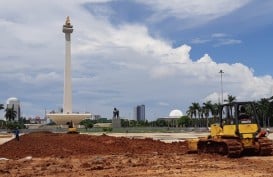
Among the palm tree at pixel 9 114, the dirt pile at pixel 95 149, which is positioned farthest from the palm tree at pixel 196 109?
the dirt pile at pixel 95 149

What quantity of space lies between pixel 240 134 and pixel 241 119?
0.75 meters

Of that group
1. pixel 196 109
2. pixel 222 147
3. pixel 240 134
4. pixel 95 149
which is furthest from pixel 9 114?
pixel 240 134

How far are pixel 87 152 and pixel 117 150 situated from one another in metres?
2.21

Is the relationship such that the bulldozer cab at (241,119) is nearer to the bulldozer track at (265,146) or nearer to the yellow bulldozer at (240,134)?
the yellow bulldozer at (240,134)

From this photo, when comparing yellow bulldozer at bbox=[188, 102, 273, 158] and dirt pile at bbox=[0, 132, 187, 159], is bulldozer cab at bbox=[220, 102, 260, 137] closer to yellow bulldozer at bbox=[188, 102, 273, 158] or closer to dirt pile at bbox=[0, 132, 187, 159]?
yellow bulldozer at bbox=[188, 102, 273, 158]

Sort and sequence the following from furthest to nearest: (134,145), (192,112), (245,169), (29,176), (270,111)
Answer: (192,112) → (270,111) → (134,145) → (245,169) → (29,176)

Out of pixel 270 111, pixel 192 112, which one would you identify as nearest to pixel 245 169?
pixel 270 111

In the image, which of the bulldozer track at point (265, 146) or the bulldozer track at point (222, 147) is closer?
the bulldozer track at point (222, 147)

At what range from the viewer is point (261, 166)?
2042 centimetres

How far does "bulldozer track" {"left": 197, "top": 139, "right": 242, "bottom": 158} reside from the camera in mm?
24469

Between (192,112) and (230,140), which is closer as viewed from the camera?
(230,140)

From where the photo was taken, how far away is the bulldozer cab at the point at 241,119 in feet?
81.0

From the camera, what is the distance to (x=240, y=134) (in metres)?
24.9

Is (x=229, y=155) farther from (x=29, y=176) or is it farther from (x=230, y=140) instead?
(x=29, y=176)
